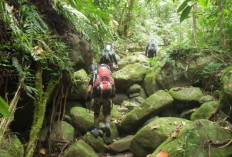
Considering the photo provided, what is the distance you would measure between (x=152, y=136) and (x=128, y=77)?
13.1 feet

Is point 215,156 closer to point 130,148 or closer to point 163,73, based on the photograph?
point 130,148

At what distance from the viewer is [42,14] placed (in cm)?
433

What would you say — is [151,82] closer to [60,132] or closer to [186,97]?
[186,97]

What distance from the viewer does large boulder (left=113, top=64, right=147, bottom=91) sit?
808cm

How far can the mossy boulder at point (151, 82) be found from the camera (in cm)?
760

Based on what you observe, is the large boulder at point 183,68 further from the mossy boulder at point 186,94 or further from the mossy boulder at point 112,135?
the mossy boulder at point 112,135

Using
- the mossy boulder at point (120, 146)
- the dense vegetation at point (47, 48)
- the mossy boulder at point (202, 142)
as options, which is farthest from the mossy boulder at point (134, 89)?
the mossy boulder at point (202, 142)

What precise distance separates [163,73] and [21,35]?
5127 millimetres

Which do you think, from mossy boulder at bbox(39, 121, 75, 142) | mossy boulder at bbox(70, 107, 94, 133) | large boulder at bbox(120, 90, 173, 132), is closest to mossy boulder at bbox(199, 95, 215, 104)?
large boulder at bbox(120, 90, 173, 132)

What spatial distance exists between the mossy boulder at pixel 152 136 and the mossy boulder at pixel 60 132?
5.72 feet

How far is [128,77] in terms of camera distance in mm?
8109

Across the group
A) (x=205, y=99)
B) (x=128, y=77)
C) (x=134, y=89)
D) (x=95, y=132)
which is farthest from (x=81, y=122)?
(x=205, y=99)

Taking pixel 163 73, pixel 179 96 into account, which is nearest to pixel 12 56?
pixel 179 96

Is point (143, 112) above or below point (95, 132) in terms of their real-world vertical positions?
above
